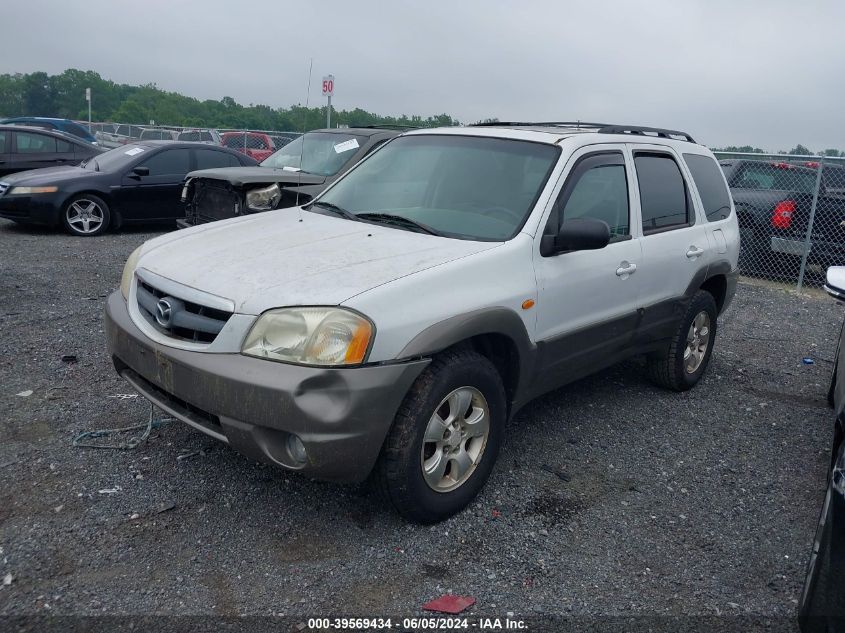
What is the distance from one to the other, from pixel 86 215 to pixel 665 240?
8.51m

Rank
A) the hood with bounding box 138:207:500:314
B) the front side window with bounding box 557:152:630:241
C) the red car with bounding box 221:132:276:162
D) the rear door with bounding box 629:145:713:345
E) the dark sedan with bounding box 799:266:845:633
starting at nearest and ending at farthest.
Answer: the dark sedan with bounding box 799:266:845:633 → the hood with bounding box 138:207:500:314 → the front side window with bounding box 557:152:630:241 → the rear door with bounding box 629:145:713:345 → the red car with bounding box 221:132:276:162

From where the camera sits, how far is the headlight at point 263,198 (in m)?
8.14

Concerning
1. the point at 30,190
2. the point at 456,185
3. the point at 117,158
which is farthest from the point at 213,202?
the point at 456,185

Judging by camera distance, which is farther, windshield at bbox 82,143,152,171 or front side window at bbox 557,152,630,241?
windshield at bbox 82,143,152,171

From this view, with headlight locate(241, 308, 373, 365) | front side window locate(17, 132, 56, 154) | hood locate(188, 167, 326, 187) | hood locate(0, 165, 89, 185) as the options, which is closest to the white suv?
headlight locate(241, 308, 373, 365)

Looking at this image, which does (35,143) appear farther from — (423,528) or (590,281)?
(423,528)

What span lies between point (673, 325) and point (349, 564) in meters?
2.99

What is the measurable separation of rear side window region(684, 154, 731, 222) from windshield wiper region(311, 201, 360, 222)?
2.61m

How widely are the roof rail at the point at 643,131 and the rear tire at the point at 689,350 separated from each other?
1.18 meters

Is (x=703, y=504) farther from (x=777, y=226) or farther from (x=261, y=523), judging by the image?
(x=777, y=226)

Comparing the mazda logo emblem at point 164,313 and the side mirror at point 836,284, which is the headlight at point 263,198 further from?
the side mirror at point 836,284

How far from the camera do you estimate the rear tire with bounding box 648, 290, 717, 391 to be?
208 inches

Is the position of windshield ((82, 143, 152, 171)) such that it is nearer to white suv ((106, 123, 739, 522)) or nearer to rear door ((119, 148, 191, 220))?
rear door ((119, 148, 191, 220))

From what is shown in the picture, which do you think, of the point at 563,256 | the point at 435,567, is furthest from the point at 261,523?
the point at 563,256
